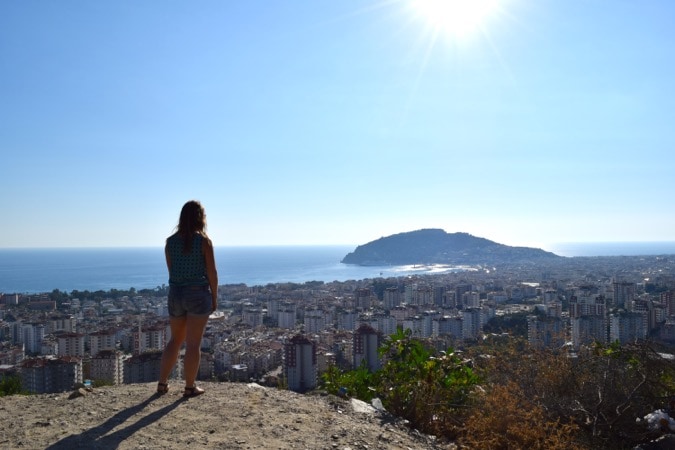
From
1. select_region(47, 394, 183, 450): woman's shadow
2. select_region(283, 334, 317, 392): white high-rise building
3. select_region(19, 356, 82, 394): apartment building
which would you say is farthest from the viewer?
select_region(283, 334, 317, 392): white high-rise building

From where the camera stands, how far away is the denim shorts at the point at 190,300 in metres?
2.75

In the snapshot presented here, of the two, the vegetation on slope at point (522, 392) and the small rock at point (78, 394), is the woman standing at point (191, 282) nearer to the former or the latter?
the small rock at point (78, 394)

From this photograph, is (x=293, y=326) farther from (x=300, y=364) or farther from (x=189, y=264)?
(x=189, y=264)

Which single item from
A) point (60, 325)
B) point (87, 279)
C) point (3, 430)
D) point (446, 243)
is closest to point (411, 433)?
point (3, 430)

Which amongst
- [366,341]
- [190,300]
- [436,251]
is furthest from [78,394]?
[436,251]

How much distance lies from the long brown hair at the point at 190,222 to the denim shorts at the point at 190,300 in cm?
24

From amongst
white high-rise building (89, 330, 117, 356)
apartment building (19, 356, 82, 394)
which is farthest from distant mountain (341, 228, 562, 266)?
apartment building (19, 356, 82, 394)

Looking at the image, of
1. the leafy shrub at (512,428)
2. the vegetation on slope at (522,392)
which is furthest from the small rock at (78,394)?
the leafy shrub at (512,428)

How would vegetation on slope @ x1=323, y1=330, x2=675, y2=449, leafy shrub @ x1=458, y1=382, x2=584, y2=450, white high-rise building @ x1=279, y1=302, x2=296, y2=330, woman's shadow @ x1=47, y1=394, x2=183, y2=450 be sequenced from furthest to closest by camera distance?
1. white high-rise building @ x1=279, y1=302, x2=296, y2=330
2. vegetation on slope @ x1=323, y1=330, x2=675, y2=449
3. leafy shrub @ x1=458, y1=382, x2=584, y2=450
4. woman's shadow @ x1=47, y1=394, x2=183, y2=450

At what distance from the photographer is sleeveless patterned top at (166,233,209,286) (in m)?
2.74

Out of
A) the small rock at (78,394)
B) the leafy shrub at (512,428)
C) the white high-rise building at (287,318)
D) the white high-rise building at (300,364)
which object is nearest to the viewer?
the leafy shrub at (512,428)

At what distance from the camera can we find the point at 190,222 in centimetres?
279

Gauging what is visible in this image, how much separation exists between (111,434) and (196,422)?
0.38 m

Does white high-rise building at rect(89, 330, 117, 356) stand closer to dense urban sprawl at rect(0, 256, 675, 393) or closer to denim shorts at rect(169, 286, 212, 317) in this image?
dense urban sprawl at rect(0, 256, 675, 393)
